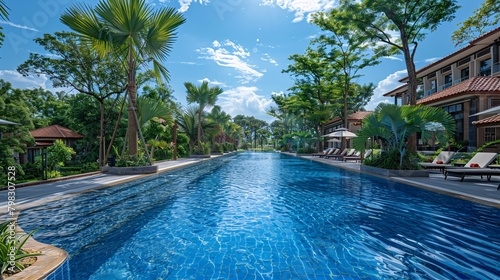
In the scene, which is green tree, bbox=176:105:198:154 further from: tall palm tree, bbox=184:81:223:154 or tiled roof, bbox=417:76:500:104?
tiled roof, bbox=417:76:500:104

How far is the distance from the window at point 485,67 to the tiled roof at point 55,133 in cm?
3150

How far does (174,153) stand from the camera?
20266mm

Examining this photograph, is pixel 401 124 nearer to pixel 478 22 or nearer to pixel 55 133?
pixel 478 22

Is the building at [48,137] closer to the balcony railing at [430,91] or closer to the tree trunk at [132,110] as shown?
the tree trunk at [132,110]

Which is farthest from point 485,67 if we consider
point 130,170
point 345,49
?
point 130,170

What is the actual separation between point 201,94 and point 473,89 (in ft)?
71.3

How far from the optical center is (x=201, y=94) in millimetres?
25125

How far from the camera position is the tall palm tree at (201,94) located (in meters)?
25.0

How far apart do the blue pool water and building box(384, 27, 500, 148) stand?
12.0m

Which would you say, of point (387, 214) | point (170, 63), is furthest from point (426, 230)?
point (170, 63)

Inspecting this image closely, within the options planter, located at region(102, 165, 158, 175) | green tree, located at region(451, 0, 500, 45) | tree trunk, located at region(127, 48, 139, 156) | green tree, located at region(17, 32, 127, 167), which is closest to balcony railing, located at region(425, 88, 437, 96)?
green tree, located at region(451, 0, 500, 45)

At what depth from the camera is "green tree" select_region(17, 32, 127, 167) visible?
1284cm

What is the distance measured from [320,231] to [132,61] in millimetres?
11218

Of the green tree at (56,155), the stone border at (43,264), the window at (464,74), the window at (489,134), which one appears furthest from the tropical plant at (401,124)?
the window at (464,74)
